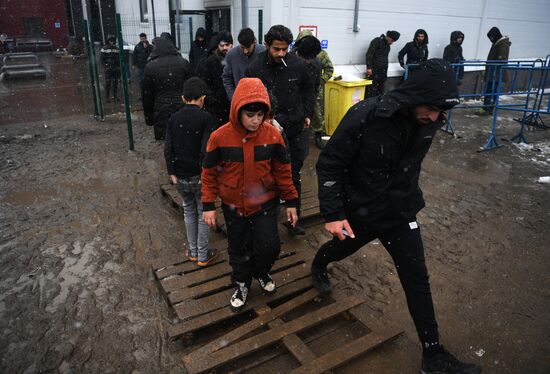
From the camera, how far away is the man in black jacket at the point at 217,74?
5770mm

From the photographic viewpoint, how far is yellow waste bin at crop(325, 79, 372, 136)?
7668 millimetres

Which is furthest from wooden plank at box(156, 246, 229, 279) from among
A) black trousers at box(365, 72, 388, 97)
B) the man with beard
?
black trousers at box(365, 72, 388, 97)

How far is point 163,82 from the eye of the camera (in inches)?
201

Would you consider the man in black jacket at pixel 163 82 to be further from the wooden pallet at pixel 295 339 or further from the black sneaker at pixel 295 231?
the wooden pallet at pixel 295 339

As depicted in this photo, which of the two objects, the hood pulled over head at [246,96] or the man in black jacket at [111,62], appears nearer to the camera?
the hood pulled over head at [246,96]

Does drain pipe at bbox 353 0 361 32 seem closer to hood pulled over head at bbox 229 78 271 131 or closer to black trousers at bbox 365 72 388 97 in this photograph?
black trousers at bbox 365 72 388 97

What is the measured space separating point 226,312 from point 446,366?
5.16 feet

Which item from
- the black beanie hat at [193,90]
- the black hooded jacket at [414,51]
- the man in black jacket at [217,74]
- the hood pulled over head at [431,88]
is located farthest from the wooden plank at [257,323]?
the black hooded jacket at [414,51]

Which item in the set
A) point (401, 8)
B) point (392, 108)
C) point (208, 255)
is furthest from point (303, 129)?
point (401, 8)

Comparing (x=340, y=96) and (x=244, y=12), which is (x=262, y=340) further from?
(x=244, y=12)

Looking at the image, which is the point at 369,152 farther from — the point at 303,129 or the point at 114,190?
the point at 114,190

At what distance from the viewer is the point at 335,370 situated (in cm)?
276

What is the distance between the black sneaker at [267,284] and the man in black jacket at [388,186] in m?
0.98

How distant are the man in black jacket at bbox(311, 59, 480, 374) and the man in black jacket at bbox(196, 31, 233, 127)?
356 centimetres
